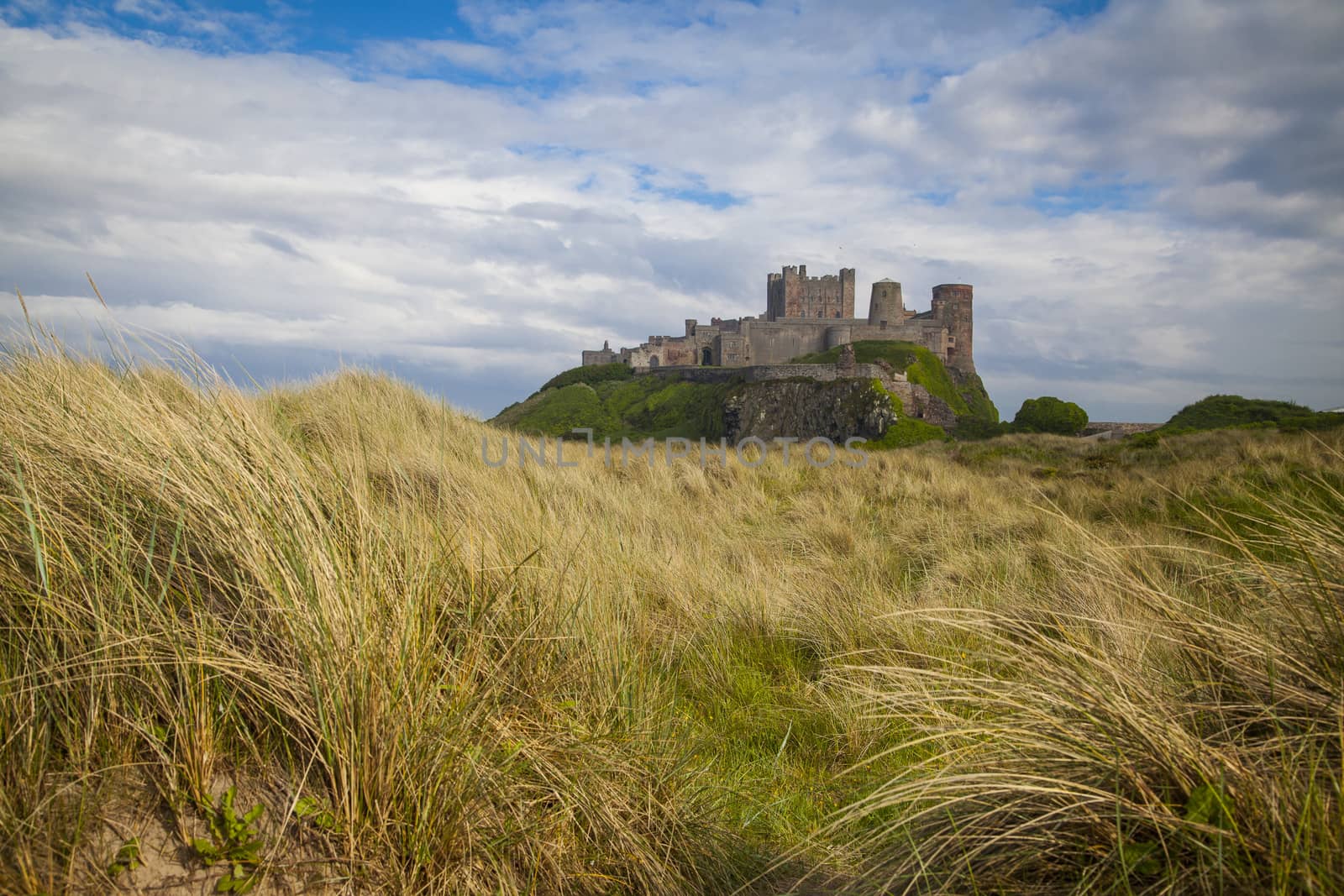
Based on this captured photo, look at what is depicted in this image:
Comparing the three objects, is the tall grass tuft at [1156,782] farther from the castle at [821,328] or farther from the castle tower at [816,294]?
the castle tower at [816,294]

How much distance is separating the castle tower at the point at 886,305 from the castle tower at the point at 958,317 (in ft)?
15.9

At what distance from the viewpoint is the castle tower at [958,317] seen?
189ft

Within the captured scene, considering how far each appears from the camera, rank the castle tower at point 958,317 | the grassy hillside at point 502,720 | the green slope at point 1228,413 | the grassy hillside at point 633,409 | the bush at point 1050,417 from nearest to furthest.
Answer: the grassy hillside at point 502,720, the green slope at point 1228,413, the bush at point 1050,417, the grassy hillside at point 633,409, the castle tower at point 958,317

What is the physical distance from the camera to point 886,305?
55.1 metres

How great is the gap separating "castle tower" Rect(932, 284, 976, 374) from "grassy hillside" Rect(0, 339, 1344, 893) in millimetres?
59287

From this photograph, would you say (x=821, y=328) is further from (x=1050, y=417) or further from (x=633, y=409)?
(x=1050, y=417)

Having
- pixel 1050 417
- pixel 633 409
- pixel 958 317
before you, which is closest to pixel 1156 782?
pixel 1050 417

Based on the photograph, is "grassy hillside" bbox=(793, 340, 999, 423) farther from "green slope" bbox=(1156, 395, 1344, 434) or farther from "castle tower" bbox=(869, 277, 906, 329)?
"green slope" bbox=(1156, 395, 1344, 434)

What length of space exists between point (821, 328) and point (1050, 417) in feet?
90.4

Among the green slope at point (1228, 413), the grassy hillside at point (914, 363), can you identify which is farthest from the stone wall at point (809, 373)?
the green slope at point (1228, 413)

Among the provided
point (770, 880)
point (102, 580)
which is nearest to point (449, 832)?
point (770, 880)

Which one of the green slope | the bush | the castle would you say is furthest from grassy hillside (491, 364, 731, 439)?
the green slope

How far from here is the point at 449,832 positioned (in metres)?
1.50

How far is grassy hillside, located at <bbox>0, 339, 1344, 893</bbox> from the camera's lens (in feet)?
4.15
